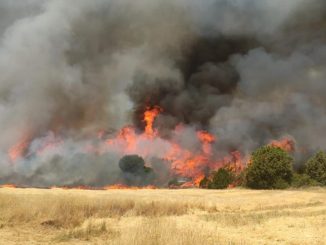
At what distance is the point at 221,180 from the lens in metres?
109

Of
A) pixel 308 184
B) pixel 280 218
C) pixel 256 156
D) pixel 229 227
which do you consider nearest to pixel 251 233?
pixel 229 227

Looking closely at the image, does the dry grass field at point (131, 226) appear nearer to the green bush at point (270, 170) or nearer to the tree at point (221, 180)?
the green bush at point (270, 170)

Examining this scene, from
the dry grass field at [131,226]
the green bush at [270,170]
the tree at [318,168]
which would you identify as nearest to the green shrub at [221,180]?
the green bush at [270,170]

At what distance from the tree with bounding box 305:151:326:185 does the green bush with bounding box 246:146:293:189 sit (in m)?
15.0

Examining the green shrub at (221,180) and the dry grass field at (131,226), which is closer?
the dry grass field at (131,226)

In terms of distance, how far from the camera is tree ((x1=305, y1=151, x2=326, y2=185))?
111475mm

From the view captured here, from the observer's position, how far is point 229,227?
1210 inches

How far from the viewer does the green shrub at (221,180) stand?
10825 centimetres

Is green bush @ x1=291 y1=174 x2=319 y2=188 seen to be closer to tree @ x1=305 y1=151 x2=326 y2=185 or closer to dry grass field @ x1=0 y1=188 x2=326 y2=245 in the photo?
tree @ x1=305 y1=151 x2=326 y2=185

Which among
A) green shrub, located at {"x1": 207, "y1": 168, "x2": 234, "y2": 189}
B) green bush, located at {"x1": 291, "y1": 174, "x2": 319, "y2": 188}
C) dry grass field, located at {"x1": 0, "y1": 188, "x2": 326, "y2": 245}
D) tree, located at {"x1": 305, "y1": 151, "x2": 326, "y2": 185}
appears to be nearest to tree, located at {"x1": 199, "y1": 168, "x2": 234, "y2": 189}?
green shrub, located at {"x1": 207, "y1": 168, "x2": 234, "y2": 189}

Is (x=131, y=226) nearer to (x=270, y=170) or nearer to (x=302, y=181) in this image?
(x=270, y=170)

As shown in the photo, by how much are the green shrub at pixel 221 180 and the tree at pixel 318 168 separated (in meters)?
20.4

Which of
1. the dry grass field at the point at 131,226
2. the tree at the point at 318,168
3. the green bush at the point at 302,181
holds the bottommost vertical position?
the dry grass field at the point at 131,226

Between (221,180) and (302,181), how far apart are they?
19.1 meters
